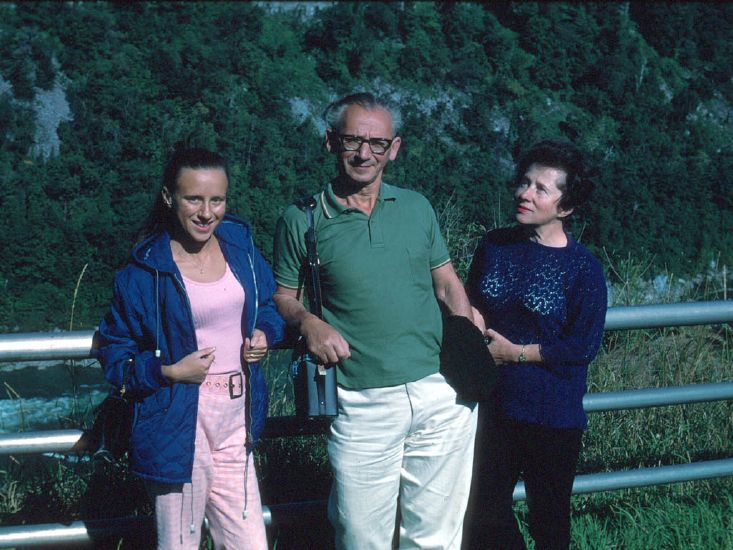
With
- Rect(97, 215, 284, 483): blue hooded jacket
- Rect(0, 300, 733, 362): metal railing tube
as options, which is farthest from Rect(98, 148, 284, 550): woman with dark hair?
Rect(0, 300, 733, 362): metal railing tube

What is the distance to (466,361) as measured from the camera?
2.35m

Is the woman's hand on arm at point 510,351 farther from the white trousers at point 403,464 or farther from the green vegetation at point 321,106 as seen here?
the green vegetation at point 321,106

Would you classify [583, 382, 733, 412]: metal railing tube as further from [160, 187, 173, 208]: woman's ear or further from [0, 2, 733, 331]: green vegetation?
[0, 2, 733, 331]: green vegetation

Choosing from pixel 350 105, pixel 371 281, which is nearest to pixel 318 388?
pixel 371 281

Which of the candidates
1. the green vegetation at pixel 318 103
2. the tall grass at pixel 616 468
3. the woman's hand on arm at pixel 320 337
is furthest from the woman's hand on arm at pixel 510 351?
the green vegetation at pixel 318 103

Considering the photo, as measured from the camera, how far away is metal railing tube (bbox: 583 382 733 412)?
2.75 m

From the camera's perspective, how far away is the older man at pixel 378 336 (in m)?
2.29

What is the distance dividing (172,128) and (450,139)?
15782 mm

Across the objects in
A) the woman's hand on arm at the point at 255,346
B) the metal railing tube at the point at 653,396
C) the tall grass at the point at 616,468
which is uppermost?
the woman's hand on arm at the point at 255,346

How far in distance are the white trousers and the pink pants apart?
257 millimetres

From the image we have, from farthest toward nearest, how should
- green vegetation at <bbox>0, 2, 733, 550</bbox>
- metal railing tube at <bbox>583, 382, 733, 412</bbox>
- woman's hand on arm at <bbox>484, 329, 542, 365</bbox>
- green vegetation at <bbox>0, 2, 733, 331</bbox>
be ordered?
green vegetation at <bbox>0, 2, 733, 331</bbox> < green vegetation at <bbox>0, 2, 733, 550</bbox> < metal railing tube at <bbox>583, 382, 733, 412</bbox> < woman's hand on arm at <bbox>484, 329, 542, 365</bbox>

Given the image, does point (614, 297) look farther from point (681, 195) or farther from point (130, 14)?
point (130, 14)

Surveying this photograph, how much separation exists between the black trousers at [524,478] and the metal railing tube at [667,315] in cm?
40

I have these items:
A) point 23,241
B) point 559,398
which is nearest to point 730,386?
point 559,398
